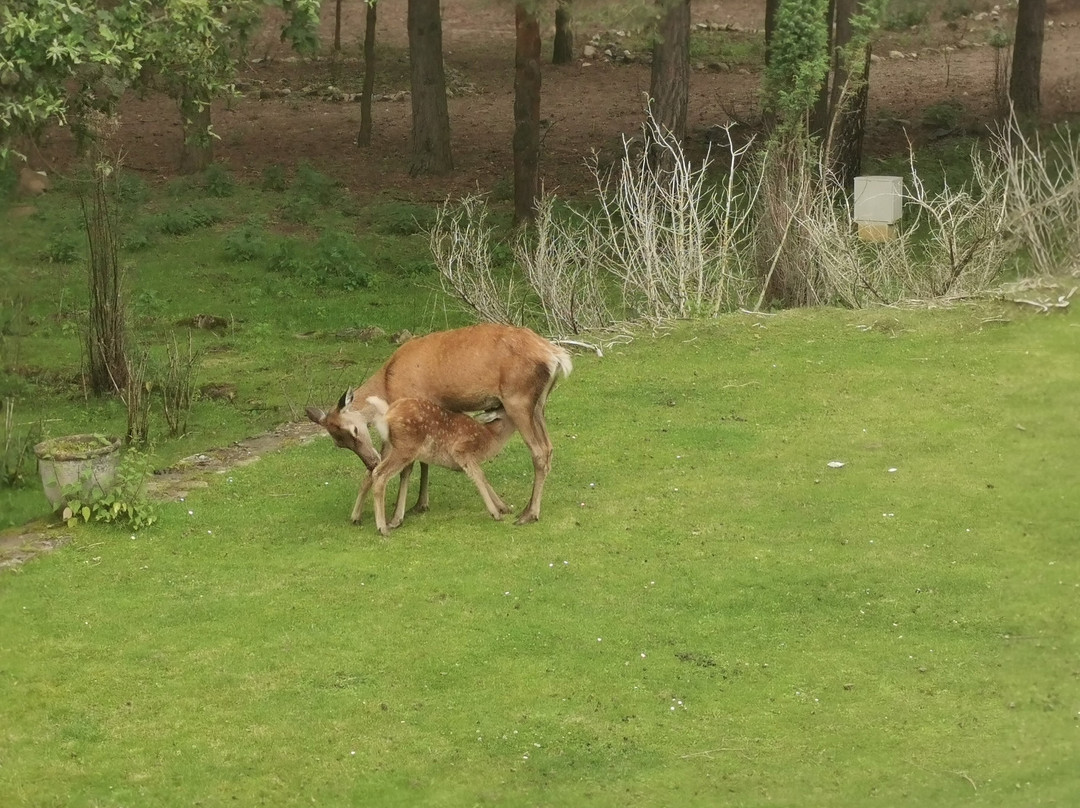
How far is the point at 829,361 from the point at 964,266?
254 centimetres

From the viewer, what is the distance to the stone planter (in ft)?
31.2

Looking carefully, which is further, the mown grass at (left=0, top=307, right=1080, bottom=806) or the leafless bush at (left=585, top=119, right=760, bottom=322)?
the leafless bush at (left=585, top=119, right=760, bottom=322)

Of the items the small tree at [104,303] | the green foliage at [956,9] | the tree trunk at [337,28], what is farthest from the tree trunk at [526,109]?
the green foliage at [956,9]

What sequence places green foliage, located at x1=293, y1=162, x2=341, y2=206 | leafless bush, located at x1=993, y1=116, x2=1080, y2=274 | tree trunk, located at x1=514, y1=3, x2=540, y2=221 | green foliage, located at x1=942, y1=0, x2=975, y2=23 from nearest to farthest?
leafless bush, located at x1=993, y1=116, x2=1080, y2=274 → tree trunk, located at x1=514, y1=3, x2=540, y2=221 → green foliage, located at x1=293, y1=162, x2=341, y2=206 → green foliage, located at x1=942, y1=0, x2=975, y2=23

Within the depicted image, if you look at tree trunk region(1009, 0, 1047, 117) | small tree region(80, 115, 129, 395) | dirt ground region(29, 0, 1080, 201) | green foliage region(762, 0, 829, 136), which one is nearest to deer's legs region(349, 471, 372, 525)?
small tree region(80, 115, 129, 395)

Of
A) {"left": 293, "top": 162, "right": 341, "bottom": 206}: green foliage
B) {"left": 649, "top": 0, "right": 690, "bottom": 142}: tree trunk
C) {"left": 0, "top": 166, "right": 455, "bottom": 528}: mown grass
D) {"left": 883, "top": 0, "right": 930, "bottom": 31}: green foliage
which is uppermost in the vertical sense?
{"left": 883, "top": 0, "right": 930, "bottom": 31}: green foliage

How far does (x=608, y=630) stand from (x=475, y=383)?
2114mm

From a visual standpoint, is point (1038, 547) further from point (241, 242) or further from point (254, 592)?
point (241, 242)

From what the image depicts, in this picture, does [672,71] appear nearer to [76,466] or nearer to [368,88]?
[368,88]

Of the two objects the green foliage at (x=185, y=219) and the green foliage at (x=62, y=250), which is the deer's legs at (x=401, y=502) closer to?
the green foliage at (x=62, y=250)

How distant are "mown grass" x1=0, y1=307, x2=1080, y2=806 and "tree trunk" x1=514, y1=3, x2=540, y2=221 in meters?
9.08

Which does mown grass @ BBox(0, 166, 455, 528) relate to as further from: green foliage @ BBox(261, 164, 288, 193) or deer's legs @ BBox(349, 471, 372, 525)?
deer's legs @ BBox(349, 471, 372, 525)

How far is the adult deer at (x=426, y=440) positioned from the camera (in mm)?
8930

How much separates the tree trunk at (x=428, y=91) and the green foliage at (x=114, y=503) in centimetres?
1421
